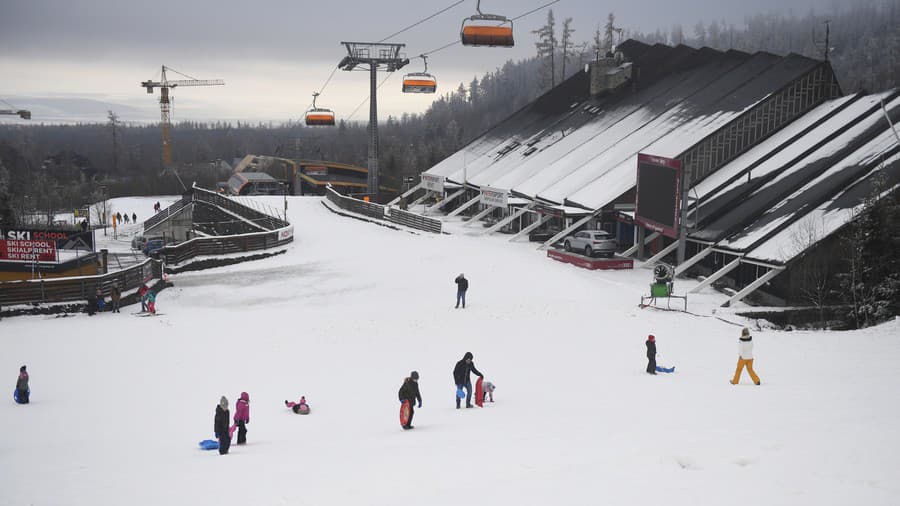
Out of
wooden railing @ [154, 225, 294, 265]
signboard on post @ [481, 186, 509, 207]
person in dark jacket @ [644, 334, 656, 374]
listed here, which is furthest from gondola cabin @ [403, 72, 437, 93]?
person in dark jacket @ [644, 334, 656, 374]

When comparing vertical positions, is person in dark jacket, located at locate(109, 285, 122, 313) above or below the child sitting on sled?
above

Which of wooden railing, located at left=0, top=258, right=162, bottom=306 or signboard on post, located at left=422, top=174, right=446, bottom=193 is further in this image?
signboard on post, located at left=422, top=174, right=446, bottom=193

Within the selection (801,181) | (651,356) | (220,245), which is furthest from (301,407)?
(801,181)

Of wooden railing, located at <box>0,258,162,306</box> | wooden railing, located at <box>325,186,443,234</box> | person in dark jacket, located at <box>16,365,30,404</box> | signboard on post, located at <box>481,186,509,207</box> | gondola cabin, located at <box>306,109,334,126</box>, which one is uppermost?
gondola cabin, located at <box>306,109,334,126</box>

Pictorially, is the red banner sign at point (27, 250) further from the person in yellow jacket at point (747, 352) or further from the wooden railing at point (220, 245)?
the person in yellow jacket at point (747, 352)

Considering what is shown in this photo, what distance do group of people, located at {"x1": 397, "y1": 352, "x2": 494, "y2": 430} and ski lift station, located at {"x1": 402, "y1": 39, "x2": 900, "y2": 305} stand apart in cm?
1465

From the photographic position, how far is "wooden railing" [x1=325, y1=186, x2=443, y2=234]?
44.9m

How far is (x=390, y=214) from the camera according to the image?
49906 millimetres

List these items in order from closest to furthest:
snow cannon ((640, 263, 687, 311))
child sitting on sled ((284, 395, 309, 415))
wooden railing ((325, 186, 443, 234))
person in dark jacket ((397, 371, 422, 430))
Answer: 1. person in dark jacket ((397, 371, 422, 430))
2. child sitting on sled ((284, 395, 309, 415))
3. snow cannon ((640, 263, 687, 311))
4. wooden railing ((325, 186, 443, 234))

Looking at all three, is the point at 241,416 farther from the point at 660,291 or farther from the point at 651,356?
the point at 660,291

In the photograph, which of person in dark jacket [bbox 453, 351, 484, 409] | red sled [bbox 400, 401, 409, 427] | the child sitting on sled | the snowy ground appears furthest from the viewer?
the child sitting on sled

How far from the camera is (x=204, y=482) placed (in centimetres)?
1121

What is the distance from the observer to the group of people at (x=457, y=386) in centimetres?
1402

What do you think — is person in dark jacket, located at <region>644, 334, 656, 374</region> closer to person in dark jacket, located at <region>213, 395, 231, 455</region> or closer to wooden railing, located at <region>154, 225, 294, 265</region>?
person in dark jacket, located at <region>213, 395, 231, 455</region>
